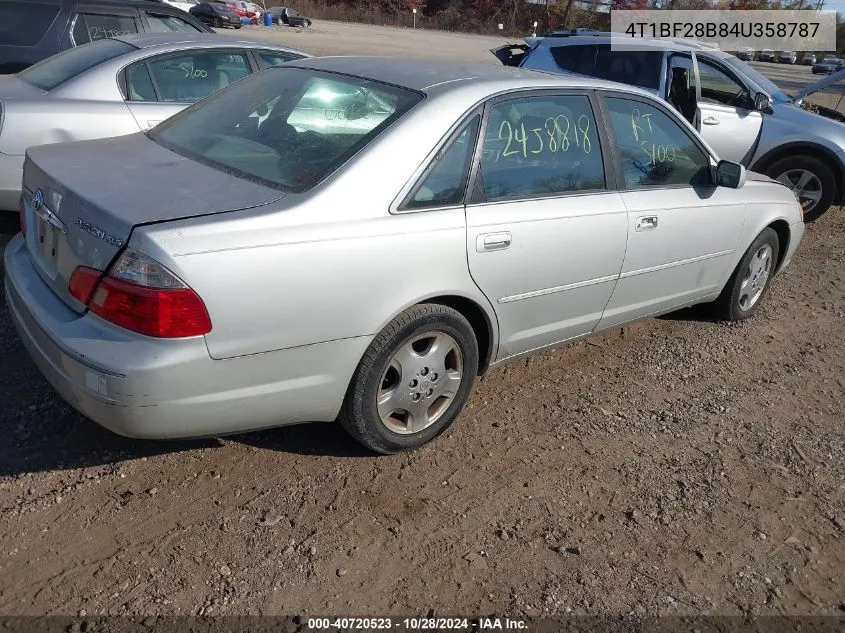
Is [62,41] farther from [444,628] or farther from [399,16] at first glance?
[399,16]

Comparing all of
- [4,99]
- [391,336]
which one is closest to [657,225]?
[391,336]

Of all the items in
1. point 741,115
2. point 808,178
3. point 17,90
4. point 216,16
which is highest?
point 17,90

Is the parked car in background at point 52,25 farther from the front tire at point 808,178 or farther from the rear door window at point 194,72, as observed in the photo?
the front tire at point 808,178

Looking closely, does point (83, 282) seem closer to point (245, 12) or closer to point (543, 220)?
point (543, 220)

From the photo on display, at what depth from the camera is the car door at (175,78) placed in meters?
5.55

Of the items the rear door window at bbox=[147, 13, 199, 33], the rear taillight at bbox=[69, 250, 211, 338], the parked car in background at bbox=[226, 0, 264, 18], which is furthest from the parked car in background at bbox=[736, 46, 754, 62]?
the parked car in background at bbox=[226, 0, 264, 18]

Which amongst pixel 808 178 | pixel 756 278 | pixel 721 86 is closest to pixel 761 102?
pixel 721 86

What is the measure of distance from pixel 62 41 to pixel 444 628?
258 inches

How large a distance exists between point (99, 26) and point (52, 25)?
397 mm

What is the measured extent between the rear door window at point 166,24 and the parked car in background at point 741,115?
4.30 metres

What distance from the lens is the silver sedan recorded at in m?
2.58

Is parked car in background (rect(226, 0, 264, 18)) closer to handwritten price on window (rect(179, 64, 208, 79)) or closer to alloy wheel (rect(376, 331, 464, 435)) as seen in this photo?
handwritten price on window (rect(179, 64, 208, 79))

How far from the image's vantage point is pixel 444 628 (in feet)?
8.21

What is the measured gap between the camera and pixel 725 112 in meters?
7.59
